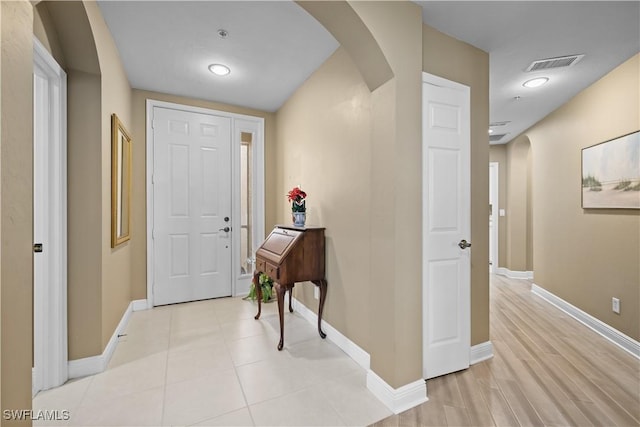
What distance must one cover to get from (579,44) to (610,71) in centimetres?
83

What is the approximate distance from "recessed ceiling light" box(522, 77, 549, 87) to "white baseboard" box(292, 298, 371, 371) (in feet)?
9.71

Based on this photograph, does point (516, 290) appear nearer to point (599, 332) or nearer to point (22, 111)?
point (599, 332)

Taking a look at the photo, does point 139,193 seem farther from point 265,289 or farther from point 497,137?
point 497,137

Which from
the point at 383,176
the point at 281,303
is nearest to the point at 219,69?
the point at 383,176

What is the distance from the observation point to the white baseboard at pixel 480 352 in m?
2.21

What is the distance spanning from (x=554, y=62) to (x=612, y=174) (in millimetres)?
1177

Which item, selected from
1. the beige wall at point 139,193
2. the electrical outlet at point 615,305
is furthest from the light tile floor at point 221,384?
the electrical outlet at point 615,305

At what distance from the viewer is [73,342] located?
1979 mm

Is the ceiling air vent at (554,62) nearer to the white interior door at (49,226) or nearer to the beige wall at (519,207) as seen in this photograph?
the beige wall at (519,207)

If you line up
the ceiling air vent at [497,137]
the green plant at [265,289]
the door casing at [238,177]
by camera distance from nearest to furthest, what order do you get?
the green plant at [265,289], the door casing at [238,177], the ceiling air vent at [497,137]

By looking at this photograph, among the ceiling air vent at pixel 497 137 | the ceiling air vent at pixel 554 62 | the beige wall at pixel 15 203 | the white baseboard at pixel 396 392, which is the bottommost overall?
the white baseboard at pixel 396 392

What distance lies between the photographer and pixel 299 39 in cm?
231

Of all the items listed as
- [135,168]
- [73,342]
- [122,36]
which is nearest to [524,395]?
[73,342]

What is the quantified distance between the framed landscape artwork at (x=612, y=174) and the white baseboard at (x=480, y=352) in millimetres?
1717
